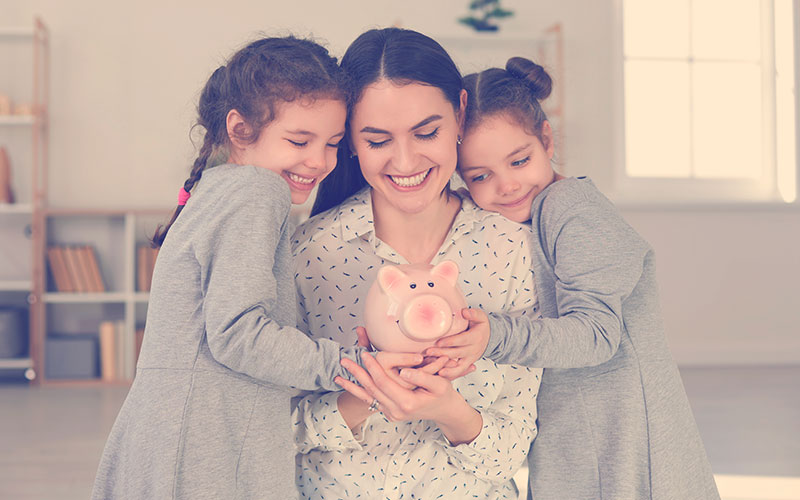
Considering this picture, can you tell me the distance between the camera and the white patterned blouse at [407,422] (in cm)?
131

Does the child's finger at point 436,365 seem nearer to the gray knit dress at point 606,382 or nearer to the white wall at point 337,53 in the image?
the gray knit dress at point 606,382

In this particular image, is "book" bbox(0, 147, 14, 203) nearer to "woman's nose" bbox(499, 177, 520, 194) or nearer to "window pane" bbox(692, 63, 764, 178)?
"woman's nose" bbox(499, 177, 520, 194)

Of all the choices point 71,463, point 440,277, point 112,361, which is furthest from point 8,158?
point 440,277

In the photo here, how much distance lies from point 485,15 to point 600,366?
4009 mm

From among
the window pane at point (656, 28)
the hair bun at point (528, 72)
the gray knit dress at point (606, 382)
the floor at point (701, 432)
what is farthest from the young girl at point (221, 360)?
the window pane at point (656, 28)

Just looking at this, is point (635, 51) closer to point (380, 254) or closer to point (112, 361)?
point (112, 361)

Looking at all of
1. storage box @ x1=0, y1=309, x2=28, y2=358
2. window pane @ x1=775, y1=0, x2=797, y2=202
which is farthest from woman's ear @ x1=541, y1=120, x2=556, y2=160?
window pane @ x1=775, y1=0, x2=797, y2=202

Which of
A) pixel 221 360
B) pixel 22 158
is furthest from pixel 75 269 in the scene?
pixel 221 360

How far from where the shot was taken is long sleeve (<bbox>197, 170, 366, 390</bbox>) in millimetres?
1146

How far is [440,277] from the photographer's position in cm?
118

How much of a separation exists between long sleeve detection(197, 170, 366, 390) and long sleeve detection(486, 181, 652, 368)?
271 mm

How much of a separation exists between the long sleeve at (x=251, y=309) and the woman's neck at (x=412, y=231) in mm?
323

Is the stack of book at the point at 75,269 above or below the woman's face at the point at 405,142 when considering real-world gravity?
below

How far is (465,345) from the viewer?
1151 mm
